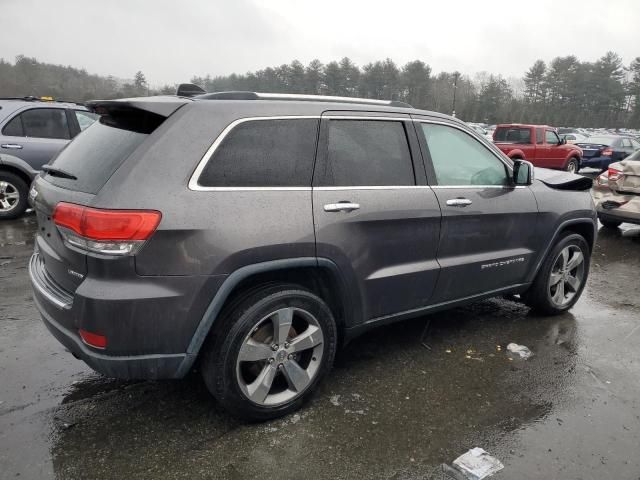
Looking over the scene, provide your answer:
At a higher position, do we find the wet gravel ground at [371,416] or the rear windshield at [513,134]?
the rear windshield at [513,134]

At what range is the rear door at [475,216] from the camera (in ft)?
11.1

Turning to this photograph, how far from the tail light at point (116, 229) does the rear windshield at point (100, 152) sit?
0.20m

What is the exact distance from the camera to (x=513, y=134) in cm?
1686

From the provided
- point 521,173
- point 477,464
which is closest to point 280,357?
point 477,464

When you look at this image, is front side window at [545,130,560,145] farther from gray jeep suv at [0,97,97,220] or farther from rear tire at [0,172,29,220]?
rear tire at [0,172,29,220]

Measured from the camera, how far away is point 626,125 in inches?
2719

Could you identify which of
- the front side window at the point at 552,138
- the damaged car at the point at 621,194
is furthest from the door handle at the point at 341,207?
the front side window at the point at 552,138

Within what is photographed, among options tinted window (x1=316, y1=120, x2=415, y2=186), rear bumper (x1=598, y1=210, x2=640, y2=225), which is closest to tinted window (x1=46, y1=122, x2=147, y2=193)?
tinted window (x1=316, y1=120, x2=415, y2=186)

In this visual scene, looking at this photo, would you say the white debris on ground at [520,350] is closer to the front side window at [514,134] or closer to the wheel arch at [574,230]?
the wheel arch at [574,230]

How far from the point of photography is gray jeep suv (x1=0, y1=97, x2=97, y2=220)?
24.9 ft

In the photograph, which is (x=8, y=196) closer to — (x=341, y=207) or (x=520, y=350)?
(x=341, y=207)

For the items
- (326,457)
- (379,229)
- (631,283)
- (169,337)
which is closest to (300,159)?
(379,229)

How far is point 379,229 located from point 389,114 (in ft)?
2.72

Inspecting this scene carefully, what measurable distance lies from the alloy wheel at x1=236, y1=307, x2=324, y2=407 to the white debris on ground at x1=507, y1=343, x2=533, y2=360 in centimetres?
175
